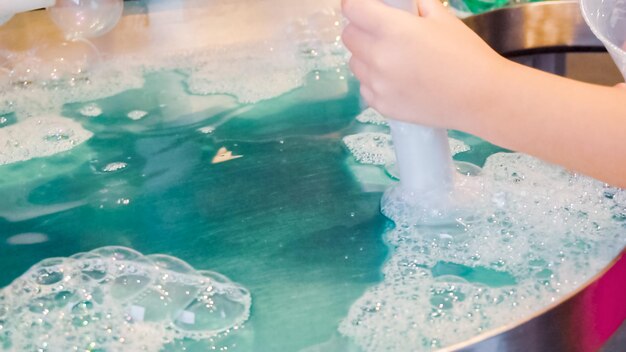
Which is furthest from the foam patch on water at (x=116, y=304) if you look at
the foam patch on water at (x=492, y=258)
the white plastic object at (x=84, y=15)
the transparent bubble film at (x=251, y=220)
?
the white plastic object at (x=84, y=15)

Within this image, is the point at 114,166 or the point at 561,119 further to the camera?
the point at 114,166

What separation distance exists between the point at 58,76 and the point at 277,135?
341 millimetres

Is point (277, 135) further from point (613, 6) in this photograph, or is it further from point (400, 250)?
point (613, 6)

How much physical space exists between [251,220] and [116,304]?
156 mm

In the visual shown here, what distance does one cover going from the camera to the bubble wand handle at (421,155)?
72 cm

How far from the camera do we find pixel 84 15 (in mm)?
1061

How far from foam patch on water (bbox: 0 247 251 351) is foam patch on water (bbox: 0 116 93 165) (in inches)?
9.3

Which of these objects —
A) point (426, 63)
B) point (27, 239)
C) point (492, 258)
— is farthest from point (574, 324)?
point (27, 239)

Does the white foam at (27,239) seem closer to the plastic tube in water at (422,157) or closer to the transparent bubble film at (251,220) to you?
the transparent bubble film at (251,220)

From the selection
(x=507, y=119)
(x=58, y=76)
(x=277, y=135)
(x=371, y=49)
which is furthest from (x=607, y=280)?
(x=58, y=76)

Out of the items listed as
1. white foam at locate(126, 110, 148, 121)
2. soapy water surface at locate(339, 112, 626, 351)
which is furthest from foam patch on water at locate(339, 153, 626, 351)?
white foam at locate(126, 110, 148, 121)

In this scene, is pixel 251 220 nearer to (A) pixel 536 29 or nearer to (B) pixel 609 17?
(B) pixel 609 17

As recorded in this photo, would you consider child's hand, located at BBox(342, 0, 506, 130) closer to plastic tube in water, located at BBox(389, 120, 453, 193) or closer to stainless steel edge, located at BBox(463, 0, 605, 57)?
plastic tube in water, located at BBox(389, 120, 453, 193)

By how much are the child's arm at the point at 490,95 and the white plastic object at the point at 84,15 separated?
1.62 feet
